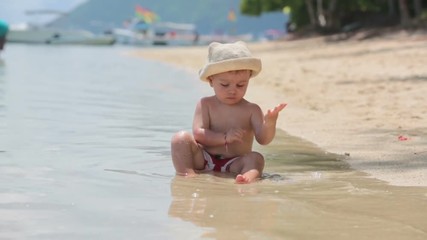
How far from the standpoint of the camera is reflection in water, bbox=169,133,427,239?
2758 mm

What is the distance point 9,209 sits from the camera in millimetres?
3062

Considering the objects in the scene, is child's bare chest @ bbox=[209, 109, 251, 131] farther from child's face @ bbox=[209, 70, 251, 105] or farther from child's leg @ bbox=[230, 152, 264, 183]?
child's leg @ bbox=[230, 152, 264, 183]

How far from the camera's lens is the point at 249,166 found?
4148 millimetres

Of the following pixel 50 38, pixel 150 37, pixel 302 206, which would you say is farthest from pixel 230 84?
pixel 150 37

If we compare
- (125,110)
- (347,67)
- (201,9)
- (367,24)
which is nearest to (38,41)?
(367,24)

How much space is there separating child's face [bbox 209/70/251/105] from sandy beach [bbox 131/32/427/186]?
838 millimetres

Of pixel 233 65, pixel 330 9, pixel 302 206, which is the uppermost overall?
pixel 330 9

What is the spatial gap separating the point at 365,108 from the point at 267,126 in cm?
403

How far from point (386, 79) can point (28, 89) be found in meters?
5.08

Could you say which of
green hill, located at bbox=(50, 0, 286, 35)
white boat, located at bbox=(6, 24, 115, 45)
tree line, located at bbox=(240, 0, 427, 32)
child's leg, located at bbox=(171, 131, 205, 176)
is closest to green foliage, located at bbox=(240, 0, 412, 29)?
tree line, located at bbox=(240, 0, 427, 32)

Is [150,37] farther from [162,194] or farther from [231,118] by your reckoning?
[162,194]

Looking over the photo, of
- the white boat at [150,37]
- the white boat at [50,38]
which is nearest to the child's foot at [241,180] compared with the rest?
the white boat at [50,38]

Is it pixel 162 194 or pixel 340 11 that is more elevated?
pixel 340 11

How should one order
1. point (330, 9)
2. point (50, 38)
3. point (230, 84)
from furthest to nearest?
point (50, 38) < point (330, 9) < point (230, 84)
